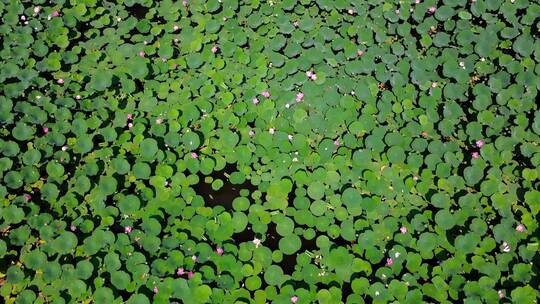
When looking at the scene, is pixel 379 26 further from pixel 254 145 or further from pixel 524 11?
pixel 254 145

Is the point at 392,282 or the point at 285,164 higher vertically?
the point at 285,164

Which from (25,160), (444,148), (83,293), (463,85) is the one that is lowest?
(83,293)

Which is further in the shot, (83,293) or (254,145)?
(254,145)

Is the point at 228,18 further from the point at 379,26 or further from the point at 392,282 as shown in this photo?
the point at 392,282

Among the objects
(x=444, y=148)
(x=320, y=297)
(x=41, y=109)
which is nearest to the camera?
(x=320, y=297)

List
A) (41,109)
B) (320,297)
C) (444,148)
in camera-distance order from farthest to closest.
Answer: (41,109) < (444,148) < (320,297)

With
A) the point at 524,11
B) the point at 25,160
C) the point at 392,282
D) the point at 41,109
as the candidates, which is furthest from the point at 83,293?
the point at 524,11

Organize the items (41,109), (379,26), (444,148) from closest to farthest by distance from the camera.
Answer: (444,148) < (41,109) < (379,26)

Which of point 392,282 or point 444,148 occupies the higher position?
point 444,148

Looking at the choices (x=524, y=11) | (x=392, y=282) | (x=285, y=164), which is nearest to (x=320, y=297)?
(x=392, y=282)
